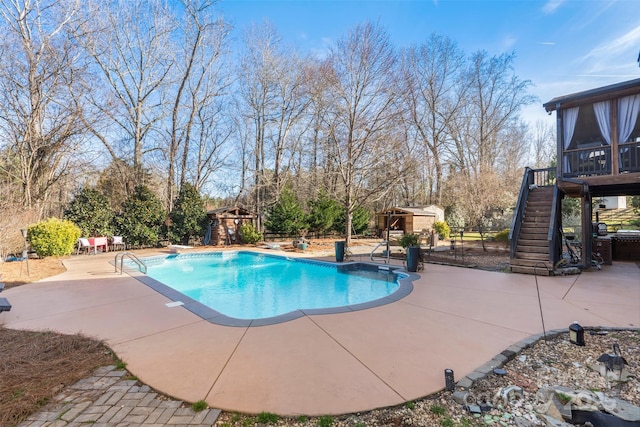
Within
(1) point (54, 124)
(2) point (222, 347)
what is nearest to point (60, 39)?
(1) point (54, 124)

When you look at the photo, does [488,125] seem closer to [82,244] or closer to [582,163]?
[582,163]

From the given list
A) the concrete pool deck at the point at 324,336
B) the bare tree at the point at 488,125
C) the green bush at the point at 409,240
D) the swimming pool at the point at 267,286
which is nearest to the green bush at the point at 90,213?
the swimming pool at the point at 267,286

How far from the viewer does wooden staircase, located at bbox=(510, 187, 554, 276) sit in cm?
738

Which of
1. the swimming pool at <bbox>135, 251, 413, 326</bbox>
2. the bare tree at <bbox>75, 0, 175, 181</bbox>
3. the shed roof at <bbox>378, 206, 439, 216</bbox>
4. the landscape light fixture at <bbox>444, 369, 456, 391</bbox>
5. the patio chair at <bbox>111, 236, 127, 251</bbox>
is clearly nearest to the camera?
the landscape light fixture at <bbox>444, 369, 456, 391</bbox>

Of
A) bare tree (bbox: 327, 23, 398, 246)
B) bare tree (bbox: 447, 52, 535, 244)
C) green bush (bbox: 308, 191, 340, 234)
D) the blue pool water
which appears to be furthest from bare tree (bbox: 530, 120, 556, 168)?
the blue pool water

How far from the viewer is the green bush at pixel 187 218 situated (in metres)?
15.1

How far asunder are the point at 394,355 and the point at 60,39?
57.2 feet

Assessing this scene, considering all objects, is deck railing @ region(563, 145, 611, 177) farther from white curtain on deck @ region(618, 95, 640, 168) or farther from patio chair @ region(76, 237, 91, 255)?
patio chair @ region(76, 237, 91, 255)

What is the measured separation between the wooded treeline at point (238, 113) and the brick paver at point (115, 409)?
1141cm

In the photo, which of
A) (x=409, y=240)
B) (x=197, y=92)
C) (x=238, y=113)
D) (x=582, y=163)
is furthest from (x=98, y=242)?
(x=582, y=163)

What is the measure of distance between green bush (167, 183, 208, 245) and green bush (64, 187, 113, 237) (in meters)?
2.79

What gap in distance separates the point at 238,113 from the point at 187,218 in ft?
31.3

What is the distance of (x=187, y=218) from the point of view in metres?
15.1

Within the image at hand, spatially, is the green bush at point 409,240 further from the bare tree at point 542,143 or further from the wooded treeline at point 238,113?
the bare tree at point 542,143
